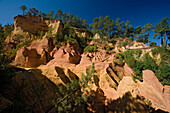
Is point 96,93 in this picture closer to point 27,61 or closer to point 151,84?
point 151,84

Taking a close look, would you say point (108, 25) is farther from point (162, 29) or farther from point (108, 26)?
point (162, 29)

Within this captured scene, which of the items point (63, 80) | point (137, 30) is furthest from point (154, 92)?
point (137, 30)

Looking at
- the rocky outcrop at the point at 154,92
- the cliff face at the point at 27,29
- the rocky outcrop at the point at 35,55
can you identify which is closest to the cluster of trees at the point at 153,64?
the rocky outcrop at the point at 154,92

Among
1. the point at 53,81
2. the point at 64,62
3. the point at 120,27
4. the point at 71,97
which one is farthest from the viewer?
the point at 120,27

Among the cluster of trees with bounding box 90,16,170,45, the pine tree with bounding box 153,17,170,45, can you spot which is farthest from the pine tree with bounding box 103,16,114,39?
the pine tree with bounding box 153,17,170,45

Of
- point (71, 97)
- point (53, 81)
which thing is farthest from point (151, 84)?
point (53, 81)

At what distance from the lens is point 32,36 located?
71.4 ft

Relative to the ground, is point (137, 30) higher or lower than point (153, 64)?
higher

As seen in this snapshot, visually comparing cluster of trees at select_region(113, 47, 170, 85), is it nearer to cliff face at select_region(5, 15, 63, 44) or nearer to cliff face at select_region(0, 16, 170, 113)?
cliff face at select_region(0, 16, 170, 113)

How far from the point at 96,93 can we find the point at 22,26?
30075mm

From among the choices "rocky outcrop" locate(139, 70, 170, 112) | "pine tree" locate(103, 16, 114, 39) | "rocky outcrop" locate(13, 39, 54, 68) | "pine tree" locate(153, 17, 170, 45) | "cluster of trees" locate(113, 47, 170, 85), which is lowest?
"rocky outcrop" locate(139, 70, 170, 112)

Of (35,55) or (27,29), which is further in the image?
(27,29)

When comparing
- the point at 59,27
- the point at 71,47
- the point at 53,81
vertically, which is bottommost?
the point at 53,81

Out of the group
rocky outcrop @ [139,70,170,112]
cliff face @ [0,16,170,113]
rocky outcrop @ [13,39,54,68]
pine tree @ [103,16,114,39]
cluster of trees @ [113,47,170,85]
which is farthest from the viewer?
pine tree @ [103,16,114,39]
